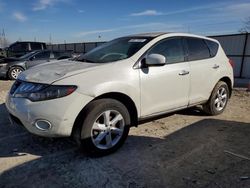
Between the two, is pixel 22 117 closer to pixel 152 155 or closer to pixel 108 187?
pixel 108 187

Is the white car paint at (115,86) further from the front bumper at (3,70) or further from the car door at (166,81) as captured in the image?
the front bumper at (3,70)

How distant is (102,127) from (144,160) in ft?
2.35

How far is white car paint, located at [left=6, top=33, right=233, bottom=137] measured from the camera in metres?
3.15

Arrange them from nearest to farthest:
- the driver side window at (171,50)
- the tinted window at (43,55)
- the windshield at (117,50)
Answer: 1. the windshield at (117,50)
2. the driver side window at (171,50)
3. the tinted window at (43,55)

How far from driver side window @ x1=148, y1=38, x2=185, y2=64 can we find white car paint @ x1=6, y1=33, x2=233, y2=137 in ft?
0.28

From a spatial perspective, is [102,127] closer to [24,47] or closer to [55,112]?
[55,112]

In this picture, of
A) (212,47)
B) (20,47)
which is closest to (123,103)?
(212,47)

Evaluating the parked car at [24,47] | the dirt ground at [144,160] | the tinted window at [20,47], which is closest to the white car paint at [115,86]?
the dirt ground at [144,160]

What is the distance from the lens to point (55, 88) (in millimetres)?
3158

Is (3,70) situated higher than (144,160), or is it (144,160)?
(3,70)

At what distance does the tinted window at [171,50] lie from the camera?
4129 mm

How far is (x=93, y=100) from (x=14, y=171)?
4.24ft

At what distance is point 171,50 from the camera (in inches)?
170

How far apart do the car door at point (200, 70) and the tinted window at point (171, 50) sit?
0.72 feet
